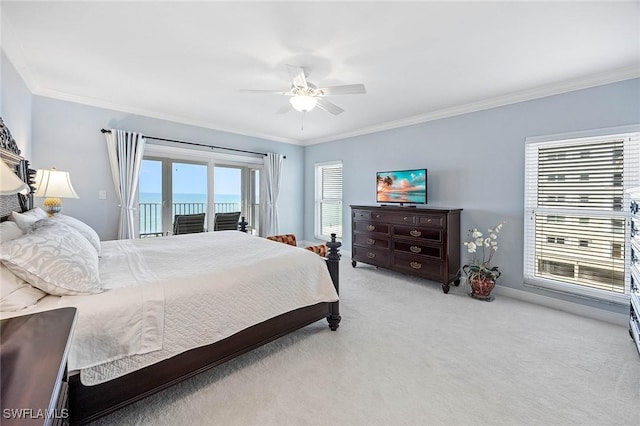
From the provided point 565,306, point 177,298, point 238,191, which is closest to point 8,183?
point 177,298

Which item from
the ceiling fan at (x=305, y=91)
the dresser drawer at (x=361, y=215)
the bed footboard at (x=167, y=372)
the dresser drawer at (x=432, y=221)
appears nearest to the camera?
the bed footboard at (x=167, y=372)

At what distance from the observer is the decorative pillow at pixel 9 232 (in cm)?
144

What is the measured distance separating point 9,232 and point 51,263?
1.43 ft

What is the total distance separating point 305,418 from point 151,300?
3.61 feet

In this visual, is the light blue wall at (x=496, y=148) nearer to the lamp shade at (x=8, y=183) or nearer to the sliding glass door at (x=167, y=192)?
the sliding glass door at (x=167, y=192)

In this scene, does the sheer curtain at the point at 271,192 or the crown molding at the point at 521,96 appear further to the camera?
the sheer curtain at the point at 271,192

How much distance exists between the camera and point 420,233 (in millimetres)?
3811

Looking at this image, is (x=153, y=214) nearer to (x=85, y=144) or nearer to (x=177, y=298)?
(x=85, y=144)

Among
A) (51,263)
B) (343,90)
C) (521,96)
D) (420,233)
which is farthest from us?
(420,233)

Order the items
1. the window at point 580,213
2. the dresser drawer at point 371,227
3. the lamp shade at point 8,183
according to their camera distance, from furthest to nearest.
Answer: the dresser drawer at point 371,227 < the window at point 580,213 < the lamp shade at point 8,183

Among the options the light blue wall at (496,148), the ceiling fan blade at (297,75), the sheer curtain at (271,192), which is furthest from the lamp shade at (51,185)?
the light blue wall at (496,148)

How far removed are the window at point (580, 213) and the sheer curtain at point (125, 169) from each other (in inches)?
205

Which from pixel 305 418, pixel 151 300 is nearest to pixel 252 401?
pixel 305 418

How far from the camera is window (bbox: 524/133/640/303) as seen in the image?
9.00 ft
